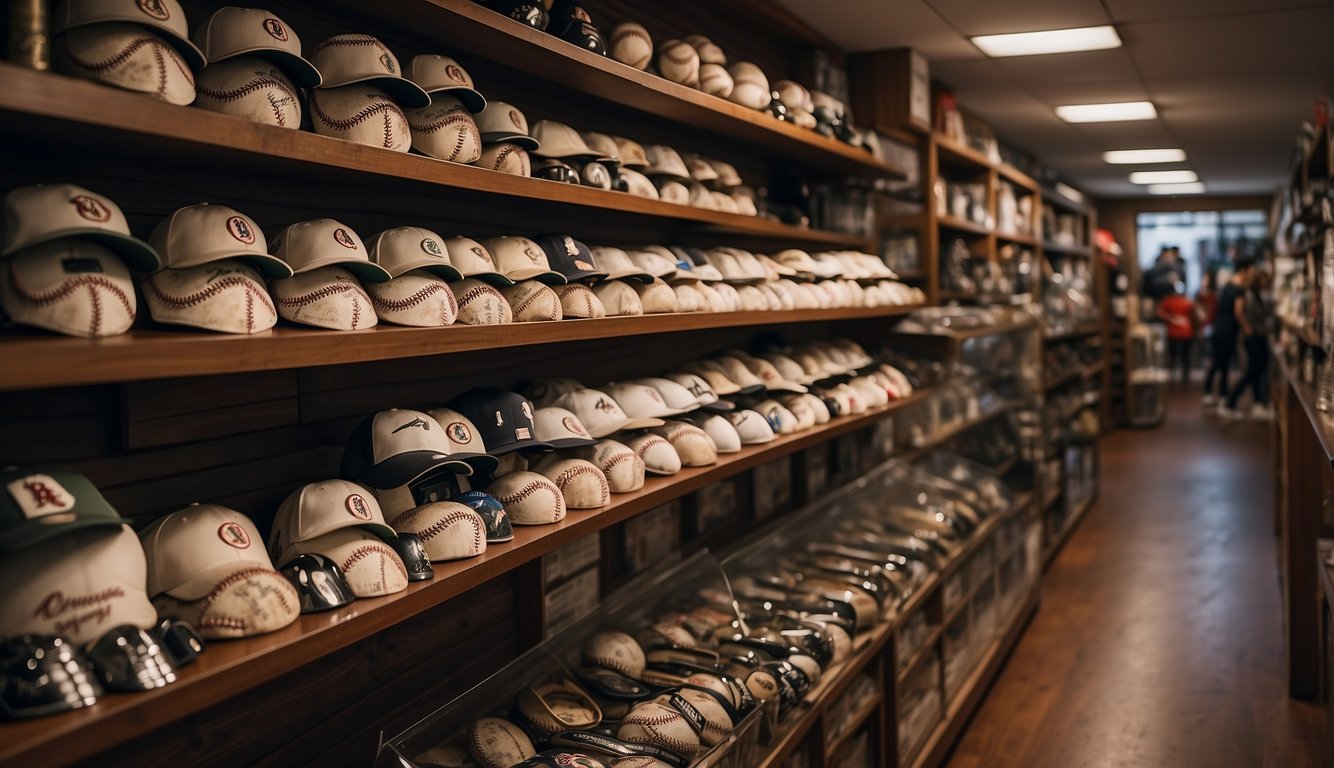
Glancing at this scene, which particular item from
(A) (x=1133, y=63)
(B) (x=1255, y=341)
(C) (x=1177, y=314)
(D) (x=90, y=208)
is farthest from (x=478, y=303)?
(C) (x=1177, y=314)

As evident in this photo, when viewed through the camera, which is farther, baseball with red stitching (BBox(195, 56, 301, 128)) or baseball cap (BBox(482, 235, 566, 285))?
baseball cap (BBox(482, 235, 566, 285))

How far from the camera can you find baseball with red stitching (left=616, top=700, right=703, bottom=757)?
2070 mm

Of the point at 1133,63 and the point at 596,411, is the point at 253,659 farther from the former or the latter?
the point at 1133,63

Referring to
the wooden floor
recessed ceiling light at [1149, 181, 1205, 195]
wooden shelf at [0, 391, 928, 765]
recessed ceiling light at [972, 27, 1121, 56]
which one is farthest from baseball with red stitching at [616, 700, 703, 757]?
recessed ceiling light at [1149, 181, 1205, 195]

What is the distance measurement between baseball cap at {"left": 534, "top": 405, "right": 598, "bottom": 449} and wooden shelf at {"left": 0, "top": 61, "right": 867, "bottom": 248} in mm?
413

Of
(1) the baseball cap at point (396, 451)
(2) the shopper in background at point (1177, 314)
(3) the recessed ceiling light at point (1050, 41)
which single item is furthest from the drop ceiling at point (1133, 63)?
(2) the shopper in background at point (1177, 314)

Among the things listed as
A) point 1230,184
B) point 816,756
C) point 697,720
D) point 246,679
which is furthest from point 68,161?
point 1230,184

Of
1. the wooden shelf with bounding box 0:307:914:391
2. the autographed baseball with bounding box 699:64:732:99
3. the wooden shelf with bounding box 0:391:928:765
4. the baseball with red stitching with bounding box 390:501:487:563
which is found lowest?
the wooden shelf with bounding box 0:391:928:765

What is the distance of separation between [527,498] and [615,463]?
1.03ft

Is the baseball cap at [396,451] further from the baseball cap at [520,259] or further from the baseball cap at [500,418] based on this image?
the baseball cap at [520,259]

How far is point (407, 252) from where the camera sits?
1735 millimetres

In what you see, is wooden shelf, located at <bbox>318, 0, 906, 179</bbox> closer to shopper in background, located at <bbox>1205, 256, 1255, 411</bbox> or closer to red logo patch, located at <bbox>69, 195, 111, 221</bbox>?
red logo patch, located at <bbox>69, 195, 111, 221</bbox>

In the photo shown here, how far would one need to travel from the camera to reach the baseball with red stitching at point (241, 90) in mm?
1455

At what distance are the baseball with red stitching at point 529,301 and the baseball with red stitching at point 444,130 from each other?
266 millimetres
